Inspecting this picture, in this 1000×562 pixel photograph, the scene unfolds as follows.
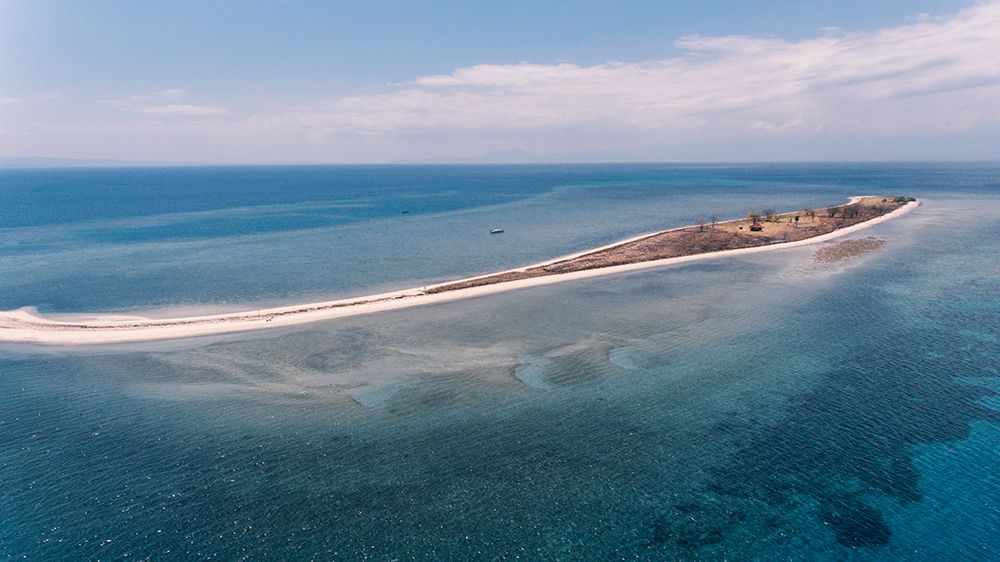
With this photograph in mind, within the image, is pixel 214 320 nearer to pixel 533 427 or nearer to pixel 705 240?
pixel 533 427

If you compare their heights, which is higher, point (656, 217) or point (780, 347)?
point (656, 217)

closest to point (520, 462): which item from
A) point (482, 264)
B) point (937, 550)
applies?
point (937, 550)

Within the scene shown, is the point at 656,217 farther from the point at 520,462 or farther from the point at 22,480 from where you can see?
the point at 22,480

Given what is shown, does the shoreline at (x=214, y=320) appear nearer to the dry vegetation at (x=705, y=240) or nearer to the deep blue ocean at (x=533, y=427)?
the deep blue ocean at (x=533, y=427)

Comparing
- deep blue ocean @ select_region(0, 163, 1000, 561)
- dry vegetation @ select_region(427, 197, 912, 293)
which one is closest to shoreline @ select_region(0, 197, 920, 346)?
deep blue ocean @ select_region(0, 163, 1000, 561)

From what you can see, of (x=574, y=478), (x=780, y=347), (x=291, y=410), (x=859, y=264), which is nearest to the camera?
(x=574, y=478)

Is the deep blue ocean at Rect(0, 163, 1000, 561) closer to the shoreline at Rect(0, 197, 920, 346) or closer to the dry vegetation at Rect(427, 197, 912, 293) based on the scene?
the shoreline at Rect(0, 197, 920, 346)

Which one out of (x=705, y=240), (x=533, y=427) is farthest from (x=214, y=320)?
(x=705, y=240)
